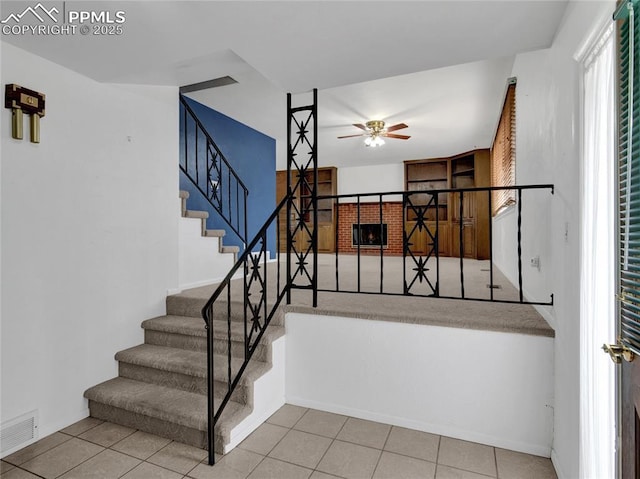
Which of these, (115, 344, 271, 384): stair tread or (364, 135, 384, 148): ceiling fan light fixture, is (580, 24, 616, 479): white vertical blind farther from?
(364, 135, 384, 148): ceiling fan light fixture

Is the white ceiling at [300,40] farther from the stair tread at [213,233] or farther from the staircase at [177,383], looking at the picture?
the staircase at [177,383]

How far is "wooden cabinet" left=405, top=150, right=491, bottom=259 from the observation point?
6.52 meters

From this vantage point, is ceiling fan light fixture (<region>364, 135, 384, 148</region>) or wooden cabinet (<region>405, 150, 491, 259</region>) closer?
ceiling fan light fixture (<region>364, 135, 384, 148</region>)

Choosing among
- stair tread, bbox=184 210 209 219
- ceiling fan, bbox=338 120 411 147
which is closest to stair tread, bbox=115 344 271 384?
stair tread, bbox=184 210 209 219

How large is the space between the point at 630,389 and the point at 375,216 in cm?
756

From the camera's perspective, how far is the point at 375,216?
8500 mm

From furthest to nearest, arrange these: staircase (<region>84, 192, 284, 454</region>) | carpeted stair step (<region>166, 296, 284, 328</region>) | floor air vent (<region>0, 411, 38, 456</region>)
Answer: carpeted stair step (<region>166, 296, 284, 328</region>) < staircase (<region>84, 192, 284, 454</region>) < floor air vent (<region>0, 411, 38, 456</region>)

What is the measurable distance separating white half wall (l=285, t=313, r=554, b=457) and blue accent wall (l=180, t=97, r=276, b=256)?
7.19 feet

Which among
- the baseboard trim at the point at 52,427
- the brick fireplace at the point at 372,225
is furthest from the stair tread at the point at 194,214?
the brick fireplace at the point at 372,225

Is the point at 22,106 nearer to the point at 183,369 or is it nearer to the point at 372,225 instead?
the point at 183,369

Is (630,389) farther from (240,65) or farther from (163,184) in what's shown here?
(163,184)

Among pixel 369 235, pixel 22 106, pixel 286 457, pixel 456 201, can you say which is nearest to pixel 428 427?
pixel 286 457

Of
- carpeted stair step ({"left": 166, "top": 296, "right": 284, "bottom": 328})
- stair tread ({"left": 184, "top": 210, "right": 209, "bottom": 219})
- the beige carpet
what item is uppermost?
stair tread ({"left": 184, "top": 210, "right": 209, "bottom": 219})

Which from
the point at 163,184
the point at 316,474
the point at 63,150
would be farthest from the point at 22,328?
the point at 316,474
